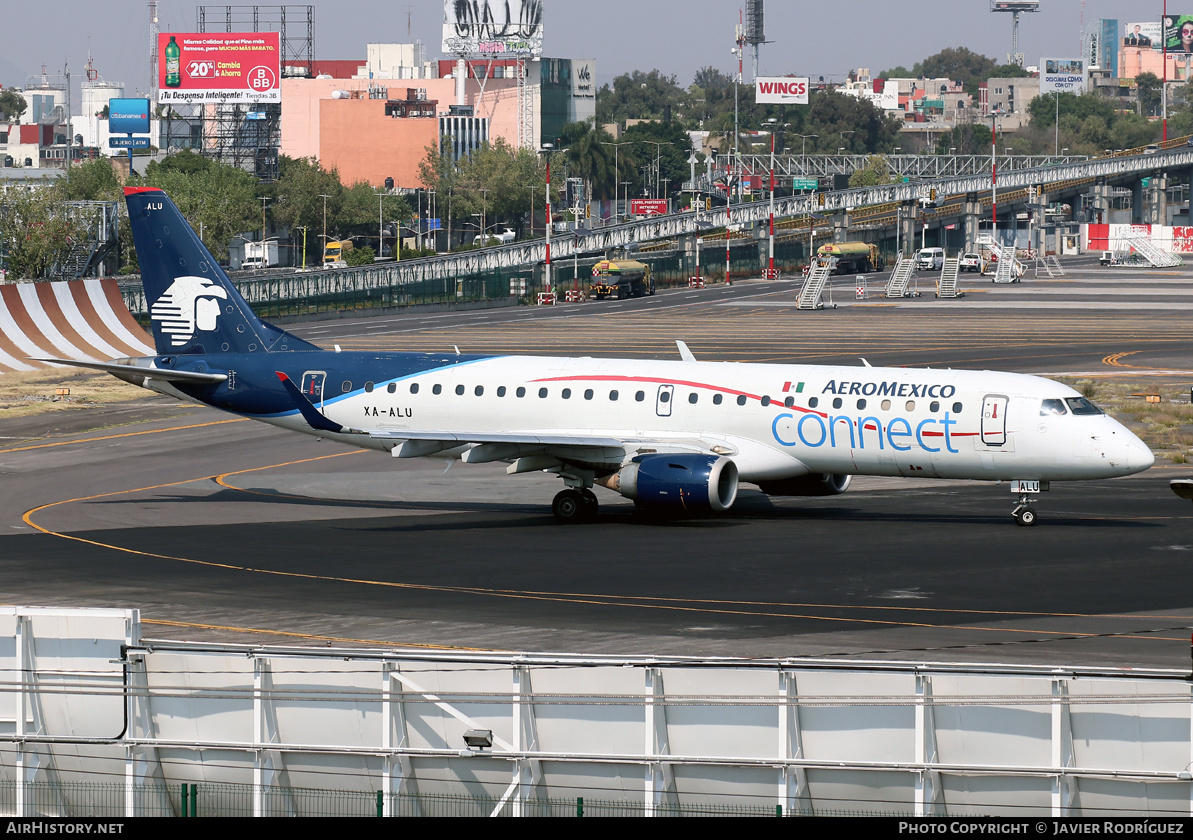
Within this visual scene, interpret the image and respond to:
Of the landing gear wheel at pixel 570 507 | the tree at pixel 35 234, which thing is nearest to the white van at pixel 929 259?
the tree at pixel 35 234

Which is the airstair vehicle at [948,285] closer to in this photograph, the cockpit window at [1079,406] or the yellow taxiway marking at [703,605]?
the cockpit window at [1079,406]

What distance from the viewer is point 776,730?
16.9 m

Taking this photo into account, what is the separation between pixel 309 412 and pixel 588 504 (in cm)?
827

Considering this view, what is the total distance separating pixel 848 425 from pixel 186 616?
59.1 ft

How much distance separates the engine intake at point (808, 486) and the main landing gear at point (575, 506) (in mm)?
4833

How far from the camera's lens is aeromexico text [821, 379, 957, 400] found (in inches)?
1549

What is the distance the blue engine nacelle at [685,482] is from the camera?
3888 centimetres

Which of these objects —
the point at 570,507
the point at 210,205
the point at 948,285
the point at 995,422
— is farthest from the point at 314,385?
the point at 210,205

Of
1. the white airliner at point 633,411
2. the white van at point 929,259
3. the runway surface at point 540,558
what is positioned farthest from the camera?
the white van at point 929,259

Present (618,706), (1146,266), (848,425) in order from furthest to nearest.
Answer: (1146,266)
(848,425)
(618,706)

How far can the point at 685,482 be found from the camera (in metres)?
39.0
